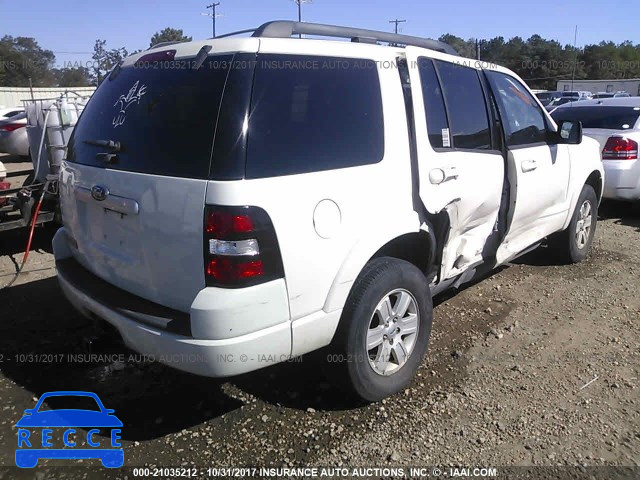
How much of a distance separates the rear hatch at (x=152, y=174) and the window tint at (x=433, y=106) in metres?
1.33

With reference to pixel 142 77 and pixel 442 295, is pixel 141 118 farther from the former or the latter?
pixel 442 295

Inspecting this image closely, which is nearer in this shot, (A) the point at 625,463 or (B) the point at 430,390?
(A) the point at 625,463

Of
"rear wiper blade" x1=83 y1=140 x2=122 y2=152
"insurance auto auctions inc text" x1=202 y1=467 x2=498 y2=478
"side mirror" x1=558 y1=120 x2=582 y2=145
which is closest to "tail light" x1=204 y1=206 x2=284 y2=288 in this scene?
"rear wiper blade" x1=83 y1=140 x2=122 y2=152

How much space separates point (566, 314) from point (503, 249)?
2.66 ft

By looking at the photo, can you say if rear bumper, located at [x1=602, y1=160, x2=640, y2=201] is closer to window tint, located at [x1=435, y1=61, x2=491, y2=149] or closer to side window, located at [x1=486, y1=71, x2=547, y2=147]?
side window, located at [x1=486, y1=71, x2=547, y2=147]

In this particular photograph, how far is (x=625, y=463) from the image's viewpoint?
2648 millimetres

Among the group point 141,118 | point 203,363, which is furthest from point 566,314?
point 141,118

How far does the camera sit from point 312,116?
2693 millimetres

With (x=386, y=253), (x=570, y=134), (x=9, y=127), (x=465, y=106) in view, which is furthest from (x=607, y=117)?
(x=9, y=127)

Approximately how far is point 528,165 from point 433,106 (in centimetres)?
129

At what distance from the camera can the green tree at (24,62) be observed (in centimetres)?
4981

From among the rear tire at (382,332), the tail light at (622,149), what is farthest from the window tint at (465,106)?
the tail light at (622,149)

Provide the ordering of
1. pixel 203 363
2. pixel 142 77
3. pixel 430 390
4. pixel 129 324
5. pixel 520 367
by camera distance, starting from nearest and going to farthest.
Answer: pixel 203 363 < pixel 129 324 < pixel 142 77 < pixel 430 390 < pixel 520 367

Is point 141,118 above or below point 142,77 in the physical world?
below
